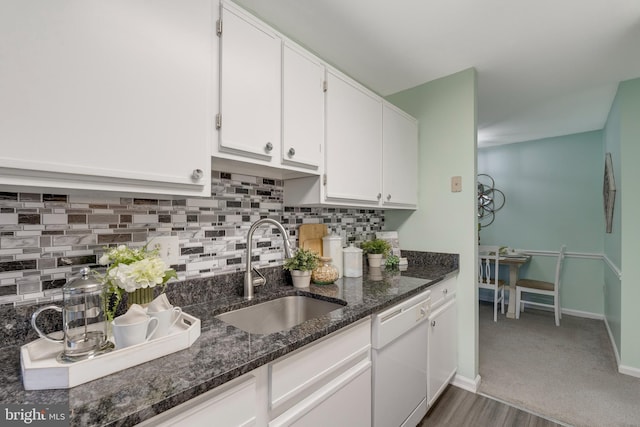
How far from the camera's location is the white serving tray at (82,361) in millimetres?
645

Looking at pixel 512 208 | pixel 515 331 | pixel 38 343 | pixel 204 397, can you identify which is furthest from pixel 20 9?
pixel 512 208

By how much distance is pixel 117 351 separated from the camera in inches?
28.5

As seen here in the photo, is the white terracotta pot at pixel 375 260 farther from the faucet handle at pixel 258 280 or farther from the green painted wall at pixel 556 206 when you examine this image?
the green painted wall at pixel 556 206

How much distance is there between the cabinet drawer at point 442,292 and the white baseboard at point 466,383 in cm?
60

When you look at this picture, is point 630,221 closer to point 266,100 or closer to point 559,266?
point 559,266

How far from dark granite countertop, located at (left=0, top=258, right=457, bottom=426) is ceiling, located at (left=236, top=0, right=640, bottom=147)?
1493 mm

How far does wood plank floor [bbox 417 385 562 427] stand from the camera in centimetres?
Answer: 175

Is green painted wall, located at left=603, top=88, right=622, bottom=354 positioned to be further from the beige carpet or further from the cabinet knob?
the cabinet knob

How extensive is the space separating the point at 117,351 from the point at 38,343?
263 millimetres

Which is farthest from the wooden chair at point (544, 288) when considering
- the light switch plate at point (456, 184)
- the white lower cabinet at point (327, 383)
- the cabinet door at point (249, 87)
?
the cabinet door at point (249, 87)

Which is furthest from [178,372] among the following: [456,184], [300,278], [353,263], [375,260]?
[456,184]

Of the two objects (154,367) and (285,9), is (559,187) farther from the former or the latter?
(154,367)

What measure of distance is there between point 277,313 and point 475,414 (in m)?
1.44

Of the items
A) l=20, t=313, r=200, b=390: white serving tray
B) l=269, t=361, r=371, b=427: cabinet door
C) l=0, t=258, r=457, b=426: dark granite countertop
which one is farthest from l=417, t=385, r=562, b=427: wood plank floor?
l=20, t=313, r=200, b=390: white serving tray
